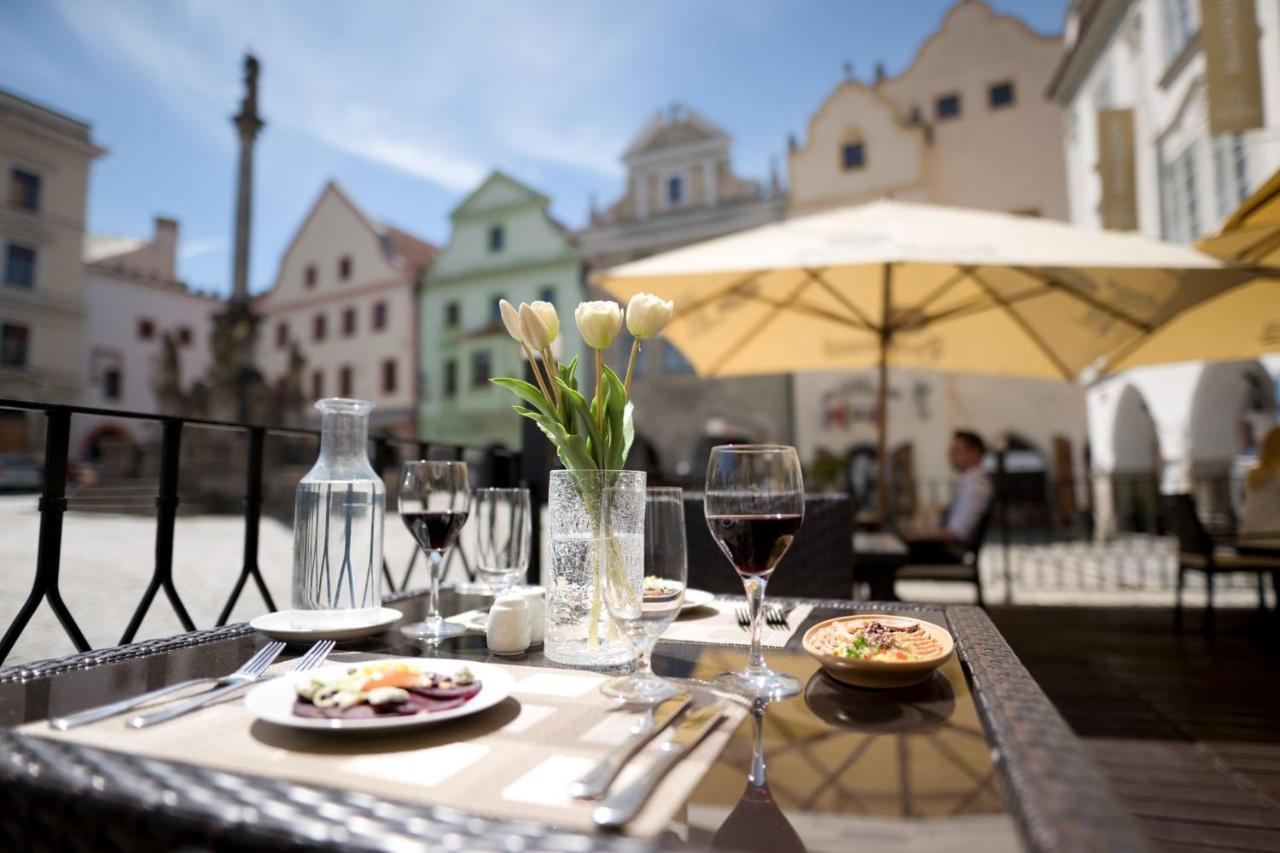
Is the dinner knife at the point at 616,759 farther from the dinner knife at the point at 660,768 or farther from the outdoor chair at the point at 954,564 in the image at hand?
the outdoor chair at the point at 954,564

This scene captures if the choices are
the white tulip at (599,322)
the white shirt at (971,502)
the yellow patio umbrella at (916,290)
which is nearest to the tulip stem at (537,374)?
the white tulip at (599,322)

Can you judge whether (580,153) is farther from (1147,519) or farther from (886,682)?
(886,682)

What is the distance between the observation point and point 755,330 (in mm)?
5812

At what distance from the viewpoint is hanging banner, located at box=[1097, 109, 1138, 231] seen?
1161cm

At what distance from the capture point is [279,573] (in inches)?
251

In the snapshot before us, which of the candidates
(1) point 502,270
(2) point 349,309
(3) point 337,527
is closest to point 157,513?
(3) point 337,527

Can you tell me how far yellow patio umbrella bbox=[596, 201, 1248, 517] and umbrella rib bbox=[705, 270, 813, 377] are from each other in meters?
0.01

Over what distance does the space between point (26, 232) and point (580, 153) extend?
19.6 metres

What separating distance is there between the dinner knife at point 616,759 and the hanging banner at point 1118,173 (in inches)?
535

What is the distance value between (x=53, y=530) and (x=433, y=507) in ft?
2.75

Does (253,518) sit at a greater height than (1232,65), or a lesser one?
lesser

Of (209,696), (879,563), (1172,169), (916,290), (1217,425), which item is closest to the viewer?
(209,696)

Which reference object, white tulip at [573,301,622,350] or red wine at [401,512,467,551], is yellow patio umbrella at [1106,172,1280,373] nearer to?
white tulip at [573,301,622,350]

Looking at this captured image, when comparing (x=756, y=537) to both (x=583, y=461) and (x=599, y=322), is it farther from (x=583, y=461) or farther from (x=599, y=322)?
(x=599, y=322)
